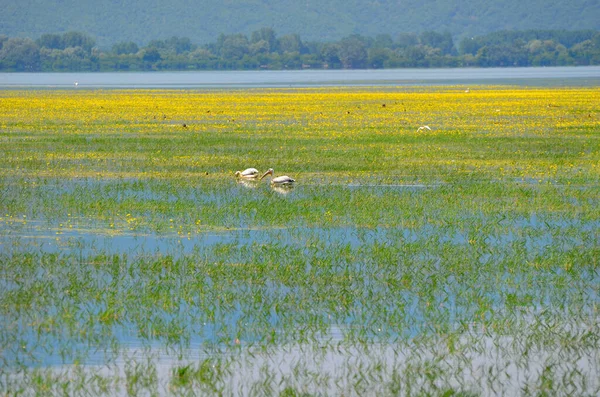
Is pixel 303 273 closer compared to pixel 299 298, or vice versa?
pixel 299 298

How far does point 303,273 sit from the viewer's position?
13875 mm

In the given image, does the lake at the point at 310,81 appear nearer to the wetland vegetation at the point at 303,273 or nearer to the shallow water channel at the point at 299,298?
the wetland vegetation at the point at 303,273

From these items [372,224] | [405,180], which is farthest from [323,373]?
[405,180]

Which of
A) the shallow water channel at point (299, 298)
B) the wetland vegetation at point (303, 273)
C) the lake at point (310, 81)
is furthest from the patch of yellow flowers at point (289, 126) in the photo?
the lake at point (310, 81)

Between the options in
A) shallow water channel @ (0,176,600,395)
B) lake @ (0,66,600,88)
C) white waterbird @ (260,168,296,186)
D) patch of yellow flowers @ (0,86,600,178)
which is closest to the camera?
shallow water channel @ (0,176,600,395)

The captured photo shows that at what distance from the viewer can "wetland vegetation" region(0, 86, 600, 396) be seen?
10109 millimetres

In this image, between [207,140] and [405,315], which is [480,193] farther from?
[207,140]

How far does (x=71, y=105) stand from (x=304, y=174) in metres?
35.6

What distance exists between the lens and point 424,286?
43.4ft

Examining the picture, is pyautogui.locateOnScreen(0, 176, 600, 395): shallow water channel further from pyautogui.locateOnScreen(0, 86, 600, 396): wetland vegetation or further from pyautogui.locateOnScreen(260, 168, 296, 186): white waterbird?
pyautogui.locateOnScreen(260, 168, 296, 186): white waterbird

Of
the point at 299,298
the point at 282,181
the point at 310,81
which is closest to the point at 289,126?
the point at 282,181

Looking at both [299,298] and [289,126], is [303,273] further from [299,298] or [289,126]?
[289,126]

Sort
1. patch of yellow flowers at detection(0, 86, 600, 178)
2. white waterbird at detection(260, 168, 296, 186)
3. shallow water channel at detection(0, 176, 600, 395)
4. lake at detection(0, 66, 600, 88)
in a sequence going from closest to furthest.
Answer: shallow water channel at detection(0, 176, 600, 395)
white waterbird at detection(260, 168, 296, 186)
patch of yellow flowers at detection(0, 86, 600, 178)
lake at detection(0, 66, 600, 88)

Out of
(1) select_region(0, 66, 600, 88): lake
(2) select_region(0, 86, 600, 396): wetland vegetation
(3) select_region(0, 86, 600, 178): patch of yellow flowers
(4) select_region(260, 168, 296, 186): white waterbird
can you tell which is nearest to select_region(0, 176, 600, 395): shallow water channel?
(2) select_region(0, 86, 600, 396): wetland vegetation
